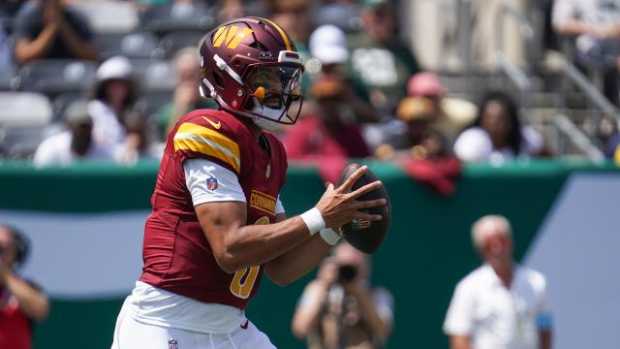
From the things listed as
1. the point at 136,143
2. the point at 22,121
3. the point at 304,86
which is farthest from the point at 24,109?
the point at 304,86

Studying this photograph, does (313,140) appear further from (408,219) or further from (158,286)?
(158,286)

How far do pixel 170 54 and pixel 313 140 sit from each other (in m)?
2.09

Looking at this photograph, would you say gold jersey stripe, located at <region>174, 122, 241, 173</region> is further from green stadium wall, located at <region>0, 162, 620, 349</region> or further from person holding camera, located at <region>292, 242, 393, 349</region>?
green stadium wall, located at <region>0, 162, 620, 349</region>

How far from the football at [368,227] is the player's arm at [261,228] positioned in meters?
0.09

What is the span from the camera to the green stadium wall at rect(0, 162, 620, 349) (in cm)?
865

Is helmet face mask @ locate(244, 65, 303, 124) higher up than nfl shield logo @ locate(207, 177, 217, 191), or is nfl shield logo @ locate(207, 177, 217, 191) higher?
helmet face mask @ locate(244, 65, 303, 124)

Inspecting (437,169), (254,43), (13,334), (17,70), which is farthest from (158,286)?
(17,70)

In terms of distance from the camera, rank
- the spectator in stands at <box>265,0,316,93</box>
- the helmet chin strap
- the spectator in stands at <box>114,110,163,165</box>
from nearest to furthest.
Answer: the helmet chin strap → the spectator in stands at <box>114,110,163,165</box> → the spectator in stands at <box>265,0,316,93</box>

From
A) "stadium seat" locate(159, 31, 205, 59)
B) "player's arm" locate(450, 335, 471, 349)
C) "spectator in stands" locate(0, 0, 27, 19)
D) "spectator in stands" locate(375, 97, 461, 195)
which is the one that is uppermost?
"spectator in stands" locate(0, 0, 27, 19)

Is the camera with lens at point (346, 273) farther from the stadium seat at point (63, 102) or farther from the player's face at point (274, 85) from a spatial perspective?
the player's face at point (274, 85)

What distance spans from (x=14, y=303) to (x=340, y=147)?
2495 millimetres

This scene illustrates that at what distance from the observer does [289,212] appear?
351 inches

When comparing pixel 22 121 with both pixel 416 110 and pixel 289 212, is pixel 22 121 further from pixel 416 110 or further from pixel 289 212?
pixel 416 110

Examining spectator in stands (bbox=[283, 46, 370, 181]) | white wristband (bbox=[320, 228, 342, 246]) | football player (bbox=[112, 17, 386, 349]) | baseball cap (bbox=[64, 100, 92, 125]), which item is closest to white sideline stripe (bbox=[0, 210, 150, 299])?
baseball cap (bbox=[64, 100, 92, 125])
